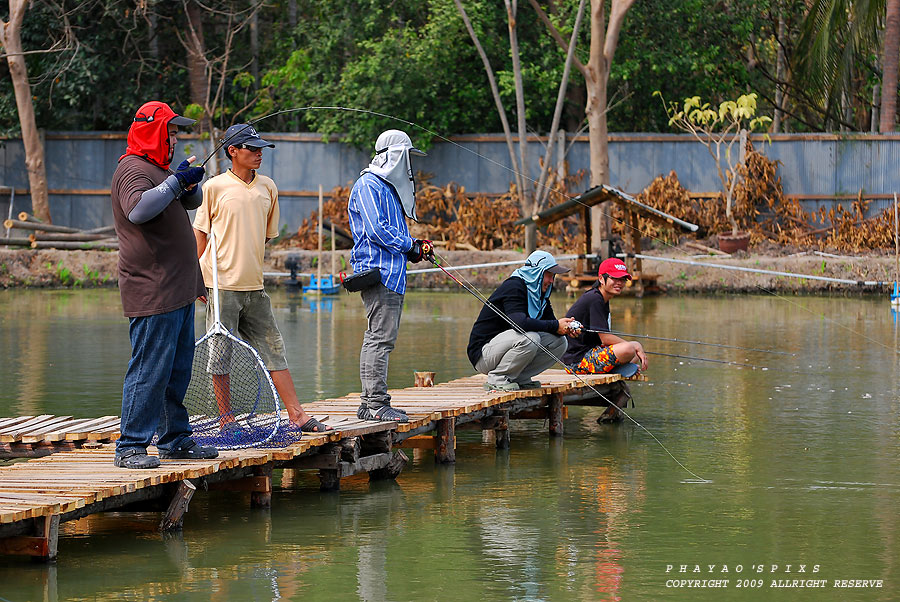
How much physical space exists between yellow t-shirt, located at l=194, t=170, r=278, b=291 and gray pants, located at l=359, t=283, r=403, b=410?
758 mm

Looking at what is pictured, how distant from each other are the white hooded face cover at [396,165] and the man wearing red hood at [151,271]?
5.67 feet

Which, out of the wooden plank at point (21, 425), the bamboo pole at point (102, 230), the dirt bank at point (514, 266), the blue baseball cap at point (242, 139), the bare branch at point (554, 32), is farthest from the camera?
the bamboo pole at point (102, 230)

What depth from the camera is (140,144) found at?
22.4 ft

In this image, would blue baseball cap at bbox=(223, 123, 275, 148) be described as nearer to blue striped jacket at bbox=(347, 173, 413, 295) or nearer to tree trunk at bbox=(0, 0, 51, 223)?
blue striped jacket at bbox=(347, 173, 413, 295)

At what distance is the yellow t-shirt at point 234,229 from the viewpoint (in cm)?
784

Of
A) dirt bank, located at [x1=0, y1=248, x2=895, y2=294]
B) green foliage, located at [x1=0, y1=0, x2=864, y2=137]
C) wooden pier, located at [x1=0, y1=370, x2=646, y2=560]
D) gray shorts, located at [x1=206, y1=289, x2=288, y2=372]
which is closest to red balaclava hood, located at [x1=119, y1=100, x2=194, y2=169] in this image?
gray shorts, located at [x1=206, y1=289, x2=288, y2=372]

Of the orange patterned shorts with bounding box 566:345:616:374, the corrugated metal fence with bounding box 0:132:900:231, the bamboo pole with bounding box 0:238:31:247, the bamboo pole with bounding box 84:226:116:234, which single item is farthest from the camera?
the corrugated metal fence with bounding box 0:132:900:231

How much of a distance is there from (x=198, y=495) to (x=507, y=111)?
73.2 feet

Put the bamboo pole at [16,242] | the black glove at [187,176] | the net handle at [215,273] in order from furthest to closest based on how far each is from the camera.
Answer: the bamboo pole at [16,242] < the net handle at [215,273] < the black glove at [187,176]

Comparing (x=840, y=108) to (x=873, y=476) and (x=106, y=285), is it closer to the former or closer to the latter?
(x=106, y=285)

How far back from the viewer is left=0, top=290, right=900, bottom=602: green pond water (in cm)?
604

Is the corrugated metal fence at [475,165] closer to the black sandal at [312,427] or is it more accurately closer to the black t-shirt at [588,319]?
the black t-shirt at [588,319]

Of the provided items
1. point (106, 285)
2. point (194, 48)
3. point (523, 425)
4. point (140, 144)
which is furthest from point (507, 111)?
point (140, 144)

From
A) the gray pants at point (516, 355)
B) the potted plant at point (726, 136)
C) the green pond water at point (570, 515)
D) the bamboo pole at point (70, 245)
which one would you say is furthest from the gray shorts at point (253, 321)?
the bamboo pole at point (70, 245)
